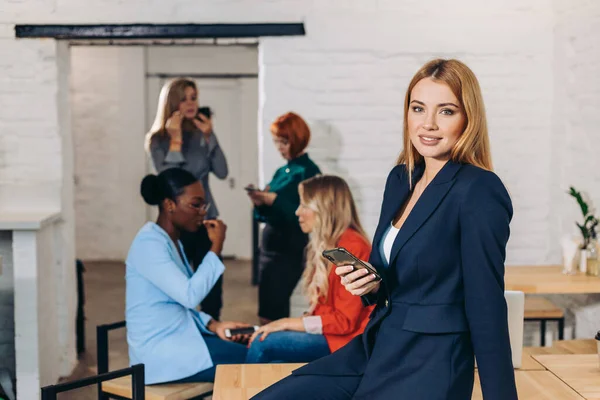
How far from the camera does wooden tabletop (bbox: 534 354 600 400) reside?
1.94 meters

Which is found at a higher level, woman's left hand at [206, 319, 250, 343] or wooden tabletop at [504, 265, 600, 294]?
wooden tabletop at [504, 265, 600, 294]

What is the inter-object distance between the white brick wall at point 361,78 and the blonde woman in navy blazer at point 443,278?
216cm

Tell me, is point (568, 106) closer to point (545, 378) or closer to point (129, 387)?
point (545, 378)

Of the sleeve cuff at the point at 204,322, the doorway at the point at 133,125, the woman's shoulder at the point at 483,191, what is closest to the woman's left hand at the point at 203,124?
the sleeve cuff at the point at 204,322

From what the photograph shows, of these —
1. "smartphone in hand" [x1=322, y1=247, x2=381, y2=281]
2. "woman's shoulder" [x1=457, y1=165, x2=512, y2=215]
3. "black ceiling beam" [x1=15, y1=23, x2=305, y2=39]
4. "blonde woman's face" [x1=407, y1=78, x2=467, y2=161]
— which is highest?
"black ceiling beam" [x1=15, y1=23, x2=305, y2=39]

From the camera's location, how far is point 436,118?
1676 mm

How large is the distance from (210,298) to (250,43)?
1.38m

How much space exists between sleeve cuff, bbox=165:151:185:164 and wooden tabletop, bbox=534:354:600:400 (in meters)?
2.49

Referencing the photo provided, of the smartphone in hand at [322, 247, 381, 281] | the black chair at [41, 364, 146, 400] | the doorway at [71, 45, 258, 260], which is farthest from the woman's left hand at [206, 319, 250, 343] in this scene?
the doorway at [71, 45, 258, 260]

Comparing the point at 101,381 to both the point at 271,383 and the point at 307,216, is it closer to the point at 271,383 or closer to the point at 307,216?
the point at 271,383

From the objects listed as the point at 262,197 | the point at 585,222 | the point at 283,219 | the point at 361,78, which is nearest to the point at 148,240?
the point at 262,197

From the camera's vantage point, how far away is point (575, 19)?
3691 millimetres

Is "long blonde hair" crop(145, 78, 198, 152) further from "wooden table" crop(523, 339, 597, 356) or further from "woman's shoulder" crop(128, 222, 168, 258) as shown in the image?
"wooden table" crop(523, 339, 597, 356)

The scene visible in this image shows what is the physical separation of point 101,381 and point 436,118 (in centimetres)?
120
